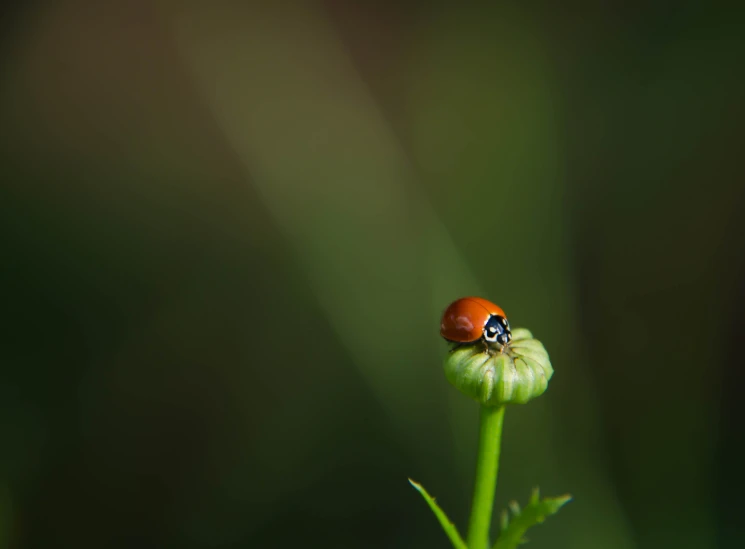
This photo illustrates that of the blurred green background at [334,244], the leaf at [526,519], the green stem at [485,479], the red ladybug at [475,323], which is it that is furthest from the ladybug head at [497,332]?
the blurred green background at [334,244]

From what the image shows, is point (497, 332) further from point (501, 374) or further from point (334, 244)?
point (334, 244)

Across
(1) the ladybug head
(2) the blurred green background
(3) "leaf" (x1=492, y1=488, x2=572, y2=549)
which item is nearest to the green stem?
(3) "leaf" (x1=492, y1=488, x2=572, y2=549)

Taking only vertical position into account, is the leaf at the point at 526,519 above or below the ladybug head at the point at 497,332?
below

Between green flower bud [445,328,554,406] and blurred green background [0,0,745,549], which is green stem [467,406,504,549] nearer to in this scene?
green flower bud [445,328,554,406]

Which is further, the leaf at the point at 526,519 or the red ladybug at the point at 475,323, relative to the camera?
the red ladybug at the point at 475,323

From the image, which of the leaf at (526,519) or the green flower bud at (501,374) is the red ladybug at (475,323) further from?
the leaf at (526,519)

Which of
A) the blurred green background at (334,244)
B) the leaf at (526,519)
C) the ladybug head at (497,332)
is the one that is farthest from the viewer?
the blurred green background at (334,244)

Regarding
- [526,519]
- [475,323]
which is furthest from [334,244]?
[526,519]
